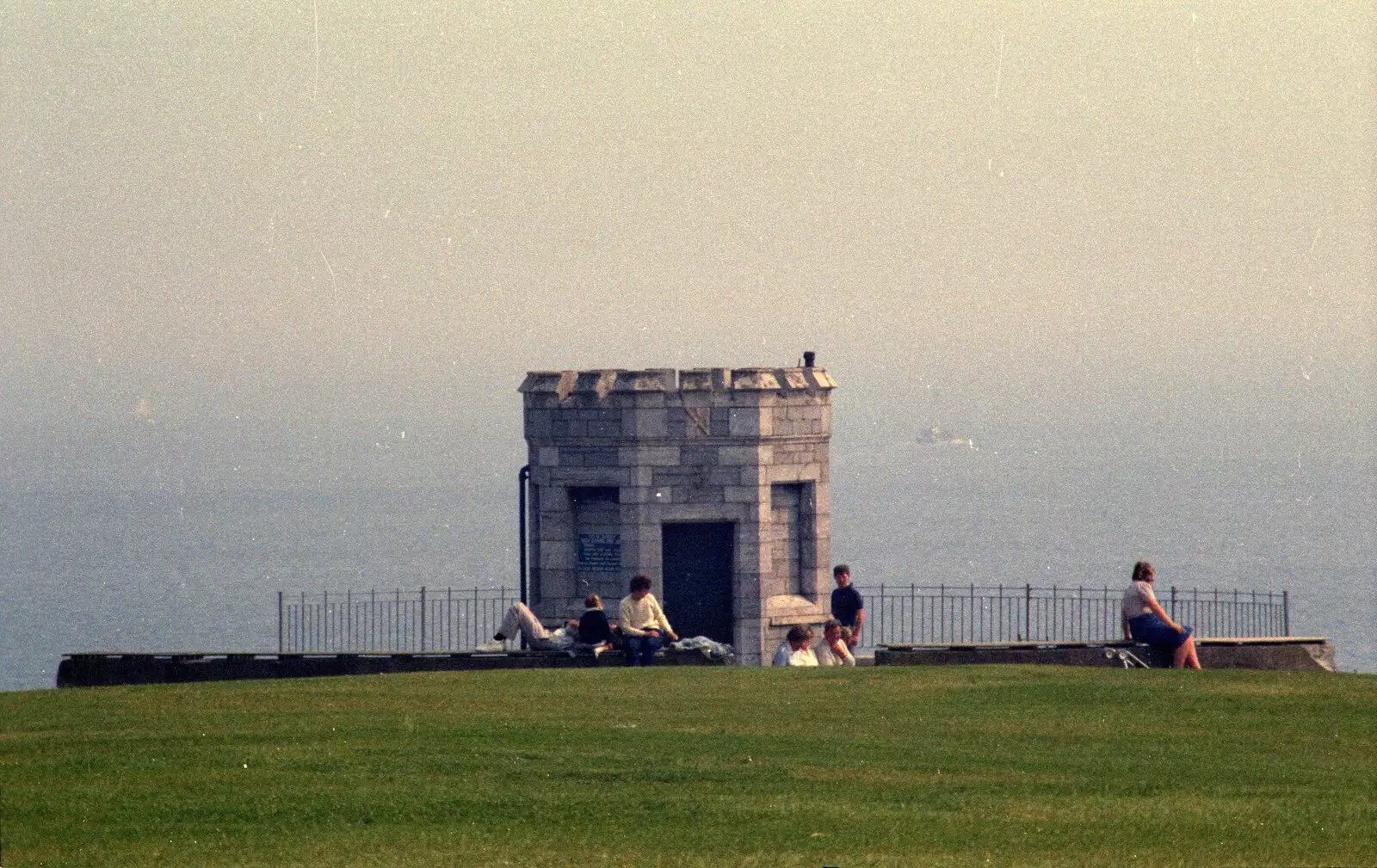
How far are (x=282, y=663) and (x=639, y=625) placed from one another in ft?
14.5

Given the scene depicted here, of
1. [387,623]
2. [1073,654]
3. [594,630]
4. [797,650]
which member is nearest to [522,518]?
[594,630]

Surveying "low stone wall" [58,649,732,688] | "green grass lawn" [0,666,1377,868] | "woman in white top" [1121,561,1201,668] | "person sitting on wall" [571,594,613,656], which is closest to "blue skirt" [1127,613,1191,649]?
"woman in white top" [1121,561,1201,668]

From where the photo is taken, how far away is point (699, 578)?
27156 millimetres

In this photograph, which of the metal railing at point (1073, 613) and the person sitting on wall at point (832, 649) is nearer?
the person sitting on wall at point (832, 649)

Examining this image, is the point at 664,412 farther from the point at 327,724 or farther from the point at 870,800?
the point at 870,800

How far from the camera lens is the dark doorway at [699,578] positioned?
27.0 metres

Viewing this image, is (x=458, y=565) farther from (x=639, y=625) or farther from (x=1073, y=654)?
→ (x=1073, y=654)

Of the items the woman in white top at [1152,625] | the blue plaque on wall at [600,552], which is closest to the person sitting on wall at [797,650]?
the woman in white top at [1152,625]

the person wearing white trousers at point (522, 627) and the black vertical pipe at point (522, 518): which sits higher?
the black vertical pipe at point (522, 518)

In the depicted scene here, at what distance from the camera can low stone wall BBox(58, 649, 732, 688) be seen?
20225 mm

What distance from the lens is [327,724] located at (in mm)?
13305

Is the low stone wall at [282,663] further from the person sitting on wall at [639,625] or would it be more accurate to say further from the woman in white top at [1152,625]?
the woman in white top at [1152,625]

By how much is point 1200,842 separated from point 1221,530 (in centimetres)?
16777

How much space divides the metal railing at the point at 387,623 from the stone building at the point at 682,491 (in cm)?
144
